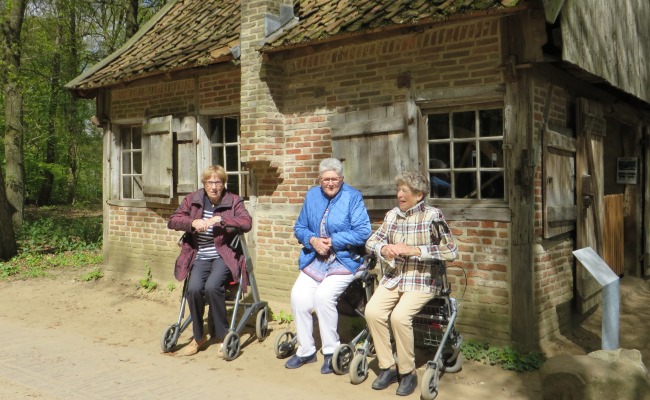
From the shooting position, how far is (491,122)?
227 inches

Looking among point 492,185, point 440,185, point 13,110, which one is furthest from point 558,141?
point 13,110

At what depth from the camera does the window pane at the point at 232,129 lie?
8352 millimetres

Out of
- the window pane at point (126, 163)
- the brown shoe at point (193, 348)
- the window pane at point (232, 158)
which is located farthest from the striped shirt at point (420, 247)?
the window pane at point (126, 163)

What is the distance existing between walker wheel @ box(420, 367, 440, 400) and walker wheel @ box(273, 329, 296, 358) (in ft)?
5.32

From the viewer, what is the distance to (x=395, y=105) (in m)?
6.24

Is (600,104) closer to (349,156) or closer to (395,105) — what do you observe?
(395,105)

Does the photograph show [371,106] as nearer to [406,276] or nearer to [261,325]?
[406,276]

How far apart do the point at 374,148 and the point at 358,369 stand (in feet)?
8.45

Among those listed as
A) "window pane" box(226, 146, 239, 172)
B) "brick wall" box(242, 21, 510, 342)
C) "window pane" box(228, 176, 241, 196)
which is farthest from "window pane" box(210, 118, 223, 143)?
"brick wall" box(242, 21, 510, 342)

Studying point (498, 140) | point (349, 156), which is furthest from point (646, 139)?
point (349, 156)

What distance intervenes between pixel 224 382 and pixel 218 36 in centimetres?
515

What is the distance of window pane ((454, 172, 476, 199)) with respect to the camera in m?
5.93

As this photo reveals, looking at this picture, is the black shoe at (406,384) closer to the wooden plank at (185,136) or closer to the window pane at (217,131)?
the window pane at (217,131)

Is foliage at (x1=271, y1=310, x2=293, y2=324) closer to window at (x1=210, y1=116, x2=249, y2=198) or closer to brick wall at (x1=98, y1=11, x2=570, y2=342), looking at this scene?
brick wall at (x1=98, y1=11, x2=570, y2=342)
